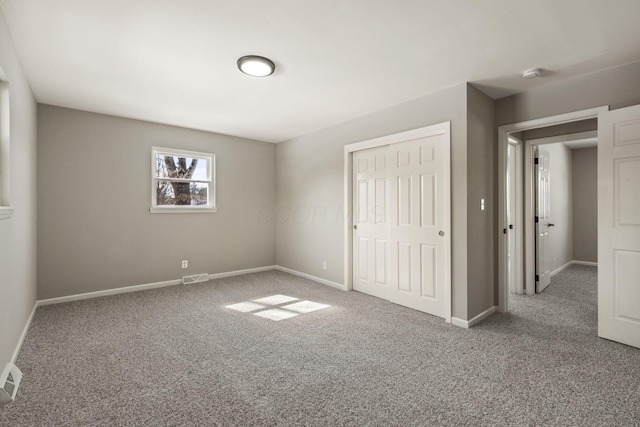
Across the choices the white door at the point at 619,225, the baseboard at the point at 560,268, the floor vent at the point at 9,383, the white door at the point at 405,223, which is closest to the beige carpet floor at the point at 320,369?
the floor vent at the point at 9,383

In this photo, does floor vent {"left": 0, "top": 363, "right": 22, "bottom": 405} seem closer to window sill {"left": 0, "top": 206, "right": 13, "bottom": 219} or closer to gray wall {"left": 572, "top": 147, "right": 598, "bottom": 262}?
window sill {"left": 0, "top": 206, "right": 13, "bottom": 219}

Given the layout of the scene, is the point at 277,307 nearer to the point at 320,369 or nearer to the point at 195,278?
the point at 320,369

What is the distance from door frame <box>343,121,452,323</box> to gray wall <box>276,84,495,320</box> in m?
0.05

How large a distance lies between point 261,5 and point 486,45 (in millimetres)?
1762

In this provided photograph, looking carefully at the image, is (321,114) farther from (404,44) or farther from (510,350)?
(510,350)

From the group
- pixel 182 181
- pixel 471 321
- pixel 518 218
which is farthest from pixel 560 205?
pixel 182 181

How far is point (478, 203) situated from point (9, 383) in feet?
13.7

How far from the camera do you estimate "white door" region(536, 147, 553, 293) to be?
435 cm

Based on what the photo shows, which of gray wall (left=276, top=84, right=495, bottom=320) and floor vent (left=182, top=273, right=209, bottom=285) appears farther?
floor vent (left=182, top=273, right=209, bottom=285)

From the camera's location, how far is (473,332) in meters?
3.03

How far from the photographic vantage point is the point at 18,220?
8.85 feet

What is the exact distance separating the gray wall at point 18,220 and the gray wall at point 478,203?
3.88 m

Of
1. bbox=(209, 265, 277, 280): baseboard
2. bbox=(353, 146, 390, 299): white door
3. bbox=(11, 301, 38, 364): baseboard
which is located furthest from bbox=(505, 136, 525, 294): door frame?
bbox=(11, 301, 38, 364): baseboard

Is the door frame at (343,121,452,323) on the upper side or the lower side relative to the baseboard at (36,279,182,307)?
upper
